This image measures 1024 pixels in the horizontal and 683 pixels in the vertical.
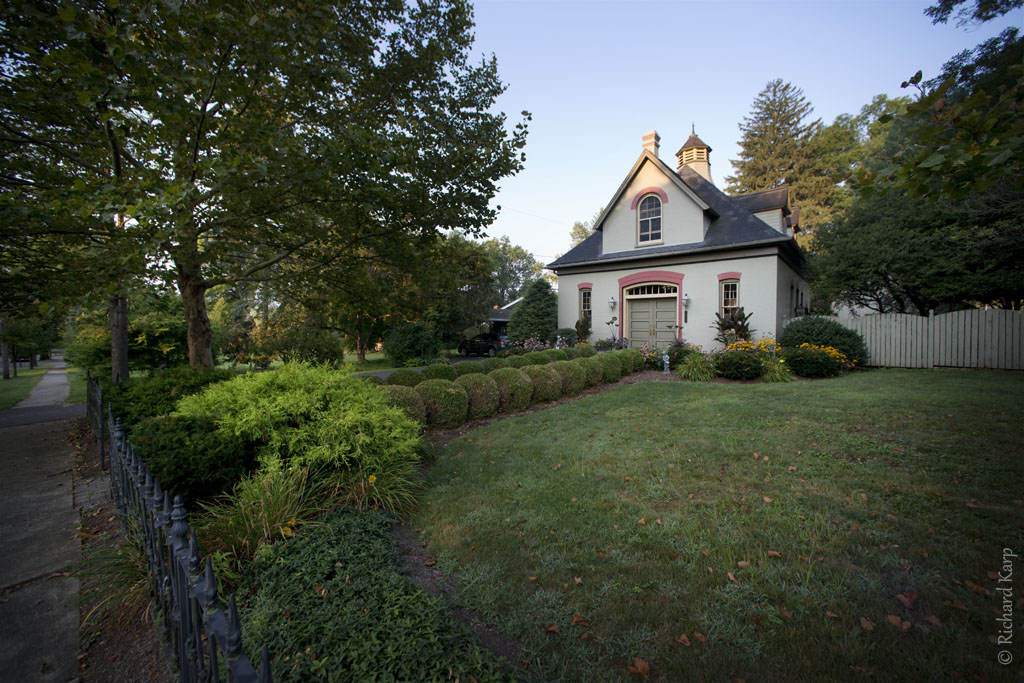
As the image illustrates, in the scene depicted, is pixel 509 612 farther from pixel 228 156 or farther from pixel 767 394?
pixel 767 394

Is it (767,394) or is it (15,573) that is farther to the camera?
(767,394)

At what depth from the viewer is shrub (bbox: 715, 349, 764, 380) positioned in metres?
10.6

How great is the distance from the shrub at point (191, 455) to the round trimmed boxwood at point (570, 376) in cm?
621

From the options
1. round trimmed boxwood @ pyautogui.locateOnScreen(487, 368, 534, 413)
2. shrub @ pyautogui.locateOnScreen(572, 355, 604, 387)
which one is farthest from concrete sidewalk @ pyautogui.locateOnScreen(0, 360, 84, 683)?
shrub @ pyautogui.locateOnScreen(572, 355, 604, 387)

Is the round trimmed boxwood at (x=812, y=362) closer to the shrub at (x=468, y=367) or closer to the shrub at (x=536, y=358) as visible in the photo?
the shrub at (x=536, y=358)

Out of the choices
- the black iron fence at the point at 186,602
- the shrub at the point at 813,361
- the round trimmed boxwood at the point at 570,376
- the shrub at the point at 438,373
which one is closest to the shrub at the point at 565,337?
the round trimmed boxwood at the point at 570,376

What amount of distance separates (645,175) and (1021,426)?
12.6 meters

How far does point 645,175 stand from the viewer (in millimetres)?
15398

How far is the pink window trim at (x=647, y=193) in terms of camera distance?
1497cm

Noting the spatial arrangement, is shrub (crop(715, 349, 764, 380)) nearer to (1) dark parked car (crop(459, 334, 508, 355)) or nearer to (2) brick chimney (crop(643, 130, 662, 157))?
(2) brick chimney (crop(643, 130, 662, 157))

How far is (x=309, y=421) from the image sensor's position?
4.03 m

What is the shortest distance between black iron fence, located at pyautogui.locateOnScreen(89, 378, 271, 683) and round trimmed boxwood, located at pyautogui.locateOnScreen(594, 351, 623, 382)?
916 centimetres

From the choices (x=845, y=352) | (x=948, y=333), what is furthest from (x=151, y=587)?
(x=948, y=333)

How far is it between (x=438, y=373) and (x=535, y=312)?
11447 millimetres
